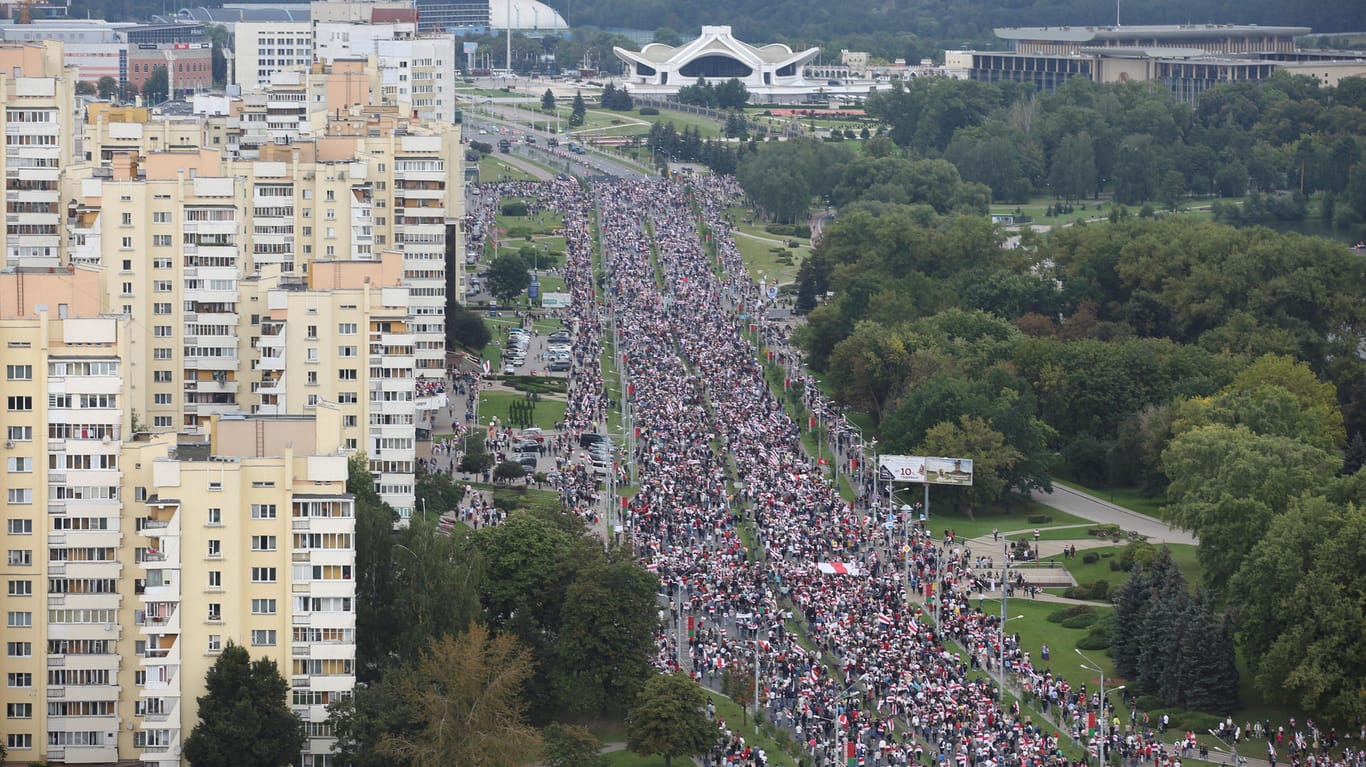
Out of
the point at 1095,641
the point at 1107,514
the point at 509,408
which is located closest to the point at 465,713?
the point at 1095,641

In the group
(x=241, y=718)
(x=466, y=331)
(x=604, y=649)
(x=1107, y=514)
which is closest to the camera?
(x=241, y=718)

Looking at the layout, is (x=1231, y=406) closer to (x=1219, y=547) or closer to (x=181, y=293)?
(x=1219, y=547)

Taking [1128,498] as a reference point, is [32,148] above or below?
above

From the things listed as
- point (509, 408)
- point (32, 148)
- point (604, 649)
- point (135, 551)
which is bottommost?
point (509, 408)

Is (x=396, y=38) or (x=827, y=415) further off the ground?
(x=396, y=38)

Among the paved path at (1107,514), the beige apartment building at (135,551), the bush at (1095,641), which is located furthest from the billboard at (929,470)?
the beige apartment building at (135,551)

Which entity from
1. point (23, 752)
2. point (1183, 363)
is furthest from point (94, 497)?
point (1183, 363)

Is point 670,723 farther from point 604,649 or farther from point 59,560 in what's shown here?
point 59,560
